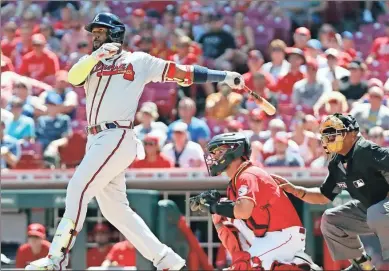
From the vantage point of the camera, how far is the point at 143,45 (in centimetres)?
1537

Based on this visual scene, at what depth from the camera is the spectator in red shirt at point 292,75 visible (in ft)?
45.0

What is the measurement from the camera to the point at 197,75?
7785 millimetres

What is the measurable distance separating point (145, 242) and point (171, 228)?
7.58 ft

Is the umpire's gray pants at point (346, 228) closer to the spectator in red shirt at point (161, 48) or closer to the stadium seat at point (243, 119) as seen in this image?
the stadium seat at point (243, 119)

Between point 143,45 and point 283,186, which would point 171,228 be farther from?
point 143,45

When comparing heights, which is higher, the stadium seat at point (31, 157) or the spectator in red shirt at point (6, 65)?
the spectator in red shirt at point (6, 65)

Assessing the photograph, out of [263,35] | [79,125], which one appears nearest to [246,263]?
[79,125]

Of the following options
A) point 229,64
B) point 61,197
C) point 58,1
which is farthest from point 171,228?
point 58,1

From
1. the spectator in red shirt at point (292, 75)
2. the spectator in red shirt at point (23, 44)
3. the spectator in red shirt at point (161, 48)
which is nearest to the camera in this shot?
the spectator in red shirt at point (292, 75)

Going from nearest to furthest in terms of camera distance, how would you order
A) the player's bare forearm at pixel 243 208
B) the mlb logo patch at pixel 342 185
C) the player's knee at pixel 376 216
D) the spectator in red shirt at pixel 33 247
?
1. the player's bare forearm at pixel 243 208
2. the player's knee at pixel 376 216
3. the mlb logo patch at pixel 342 185
4. the spectator in red shirt at pixel 33 247

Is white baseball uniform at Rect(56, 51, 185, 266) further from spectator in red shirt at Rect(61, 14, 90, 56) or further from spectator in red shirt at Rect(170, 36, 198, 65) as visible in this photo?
spectator in red shirt at Rect(61, 14, 90, 56)

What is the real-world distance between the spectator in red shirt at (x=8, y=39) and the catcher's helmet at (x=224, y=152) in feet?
28.4

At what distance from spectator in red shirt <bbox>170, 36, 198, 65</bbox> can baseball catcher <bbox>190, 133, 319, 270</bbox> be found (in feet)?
23.0

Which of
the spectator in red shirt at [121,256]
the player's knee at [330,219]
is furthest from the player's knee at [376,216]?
the spectator in red shirt at [121,256]
